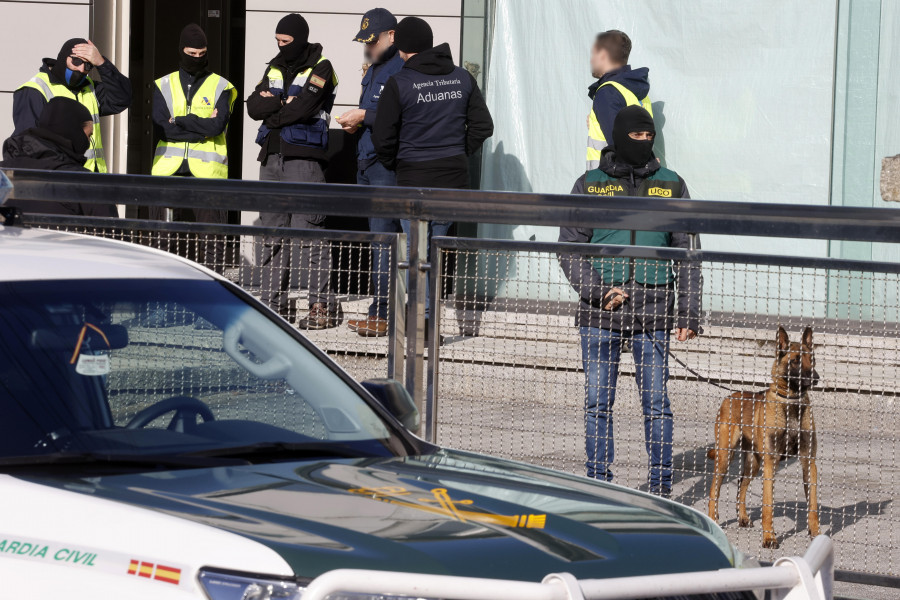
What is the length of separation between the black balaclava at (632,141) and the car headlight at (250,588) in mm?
4785

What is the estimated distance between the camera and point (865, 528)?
5.67 meters

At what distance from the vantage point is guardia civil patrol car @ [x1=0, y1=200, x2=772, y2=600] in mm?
2832

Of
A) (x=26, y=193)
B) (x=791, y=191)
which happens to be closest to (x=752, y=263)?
(x=26, y=193)

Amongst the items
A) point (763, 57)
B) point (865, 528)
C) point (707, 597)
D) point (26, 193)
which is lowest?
point (865, 528)

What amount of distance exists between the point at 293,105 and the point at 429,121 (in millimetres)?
1585

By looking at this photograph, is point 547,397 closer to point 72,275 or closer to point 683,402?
point 683,402

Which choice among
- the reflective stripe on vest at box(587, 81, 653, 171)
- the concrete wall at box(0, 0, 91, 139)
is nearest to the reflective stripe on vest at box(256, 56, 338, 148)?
the reflective stripe on vest at box(587, 81, 653, 171)

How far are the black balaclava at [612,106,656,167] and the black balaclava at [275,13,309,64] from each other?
4.49m

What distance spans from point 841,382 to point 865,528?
0.65m

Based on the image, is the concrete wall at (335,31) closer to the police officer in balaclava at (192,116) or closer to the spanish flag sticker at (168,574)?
the police officer in balaclava at (192,116)

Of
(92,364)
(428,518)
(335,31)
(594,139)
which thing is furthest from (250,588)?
(335,31)

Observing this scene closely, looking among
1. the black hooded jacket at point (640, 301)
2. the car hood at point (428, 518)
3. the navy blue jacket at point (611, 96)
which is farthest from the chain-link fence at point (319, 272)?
the navy blue jacket at point (611, 96)

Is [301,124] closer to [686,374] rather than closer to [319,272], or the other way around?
[319,272]

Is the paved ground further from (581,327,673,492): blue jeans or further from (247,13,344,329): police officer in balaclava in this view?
(247,13,344,329): police officer in balaclava
